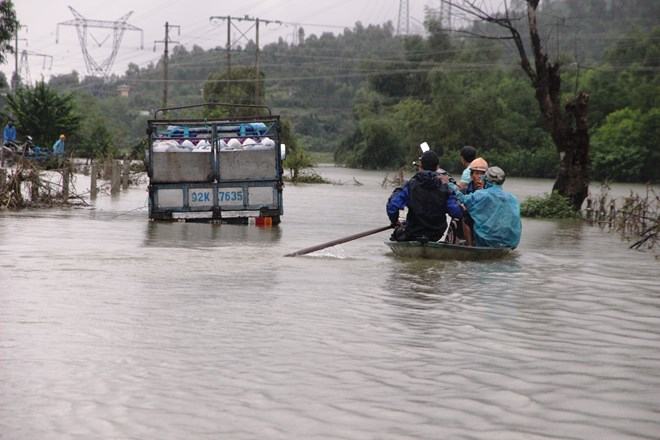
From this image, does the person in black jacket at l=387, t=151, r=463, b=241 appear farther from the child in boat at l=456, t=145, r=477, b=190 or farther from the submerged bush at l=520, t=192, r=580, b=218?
the submerged bush at l=520, t=192, r=580, b=218

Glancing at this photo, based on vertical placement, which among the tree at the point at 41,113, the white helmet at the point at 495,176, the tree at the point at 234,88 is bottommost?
the white helmet at the point at 495,176

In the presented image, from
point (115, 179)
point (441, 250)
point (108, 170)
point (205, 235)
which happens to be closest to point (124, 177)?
point (108, 170)

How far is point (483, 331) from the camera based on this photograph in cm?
995

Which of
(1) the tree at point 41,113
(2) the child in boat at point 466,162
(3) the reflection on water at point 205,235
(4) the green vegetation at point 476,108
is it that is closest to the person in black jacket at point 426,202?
(2) the child in boat at point 466,162

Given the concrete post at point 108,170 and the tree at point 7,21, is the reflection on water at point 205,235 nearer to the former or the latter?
the concrete post at point 108,170

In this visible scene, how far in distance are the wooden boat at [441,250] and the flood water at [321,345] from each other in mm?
160

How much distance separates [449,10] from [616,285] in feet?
56.6

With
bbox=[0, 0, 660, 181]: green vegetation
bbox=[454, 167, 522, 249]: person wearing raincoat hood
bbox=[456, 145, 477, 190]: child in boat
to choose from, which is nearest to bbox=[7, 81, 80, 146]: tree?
bbox=[0, 0, 660, 181]: green vegetation

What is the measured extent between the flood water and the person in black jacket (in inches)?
19.9

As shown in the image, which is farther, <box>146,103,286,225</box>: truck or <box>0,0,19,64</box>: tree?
<box>0,0,19,64</box>: tree

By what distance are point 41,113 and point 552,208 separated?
3344 cm

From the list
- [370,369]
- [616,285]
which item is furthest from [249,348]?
[616,285]

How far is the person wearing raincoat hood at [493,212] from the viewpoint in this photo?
15.4m

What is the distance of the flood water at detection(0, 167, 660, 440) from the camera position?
662cm
